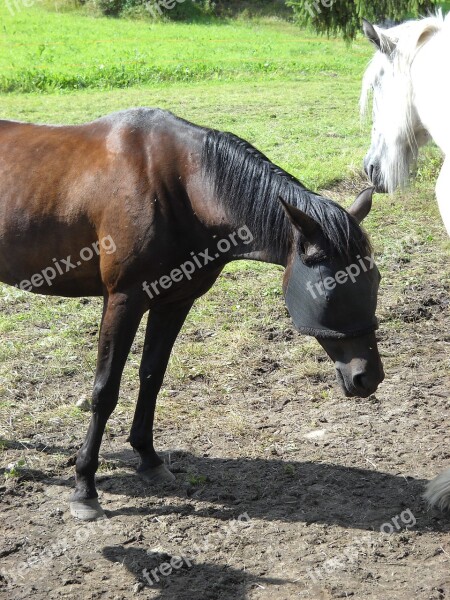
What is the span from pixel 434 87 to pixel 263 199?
108 cm

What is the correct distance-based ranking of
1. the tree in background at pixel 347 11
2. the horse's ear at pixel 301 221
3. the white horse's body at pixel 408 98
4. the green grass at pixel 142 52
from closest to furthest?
the horse's ear at pixel 301 221
the white horse's body at pixel 408 98
the tree in background at pixel 347 11
the green grass at pixel 142 52

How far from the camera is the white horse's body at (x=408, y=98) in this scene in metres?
3.59

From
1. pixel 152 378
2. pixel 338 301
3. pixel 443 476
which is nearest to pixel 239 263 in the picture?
pixel 152 378

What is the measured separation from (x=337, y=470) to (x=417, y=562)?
801 mm

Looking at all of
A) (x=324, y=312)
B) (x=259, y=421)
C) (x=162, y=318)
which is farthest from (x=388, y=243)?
(x=324, y=312)

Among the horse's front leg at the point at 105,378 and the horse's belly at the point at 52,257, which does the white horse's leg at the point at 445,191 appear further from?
the horse's belly at the point at 52,257

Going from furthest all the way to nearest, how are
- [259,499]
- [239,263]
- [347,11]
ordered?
1. [347,11]
2. [239,263]
3. [259,499]

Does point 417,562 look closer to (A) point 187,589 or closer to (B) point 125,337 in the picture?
(A) point 187,589

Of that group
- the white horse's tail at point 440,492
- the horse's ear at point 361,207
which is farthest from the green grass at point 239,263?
the horse's ear at point 361,207

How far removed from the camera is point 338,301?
9.95 ft

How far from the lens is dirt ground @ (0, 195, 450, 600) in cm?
312

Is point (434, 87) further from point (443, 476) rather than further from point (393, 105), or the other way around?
point (443, 476)

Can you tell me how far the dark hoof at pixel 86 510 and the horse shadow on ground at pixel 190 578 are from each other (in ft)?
0.87

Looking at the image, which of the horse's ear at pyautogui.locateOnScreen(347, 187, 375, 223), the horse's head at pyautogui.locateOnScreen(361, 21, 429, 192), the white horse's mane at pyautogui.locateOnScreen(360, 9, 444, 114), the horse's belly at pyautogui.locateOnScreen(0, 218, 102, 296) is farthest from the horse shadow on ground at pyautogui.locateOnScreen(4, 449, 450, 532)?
the white horse's mane at pyautogui.locateOnScreen(360, 9, 444, 114)
